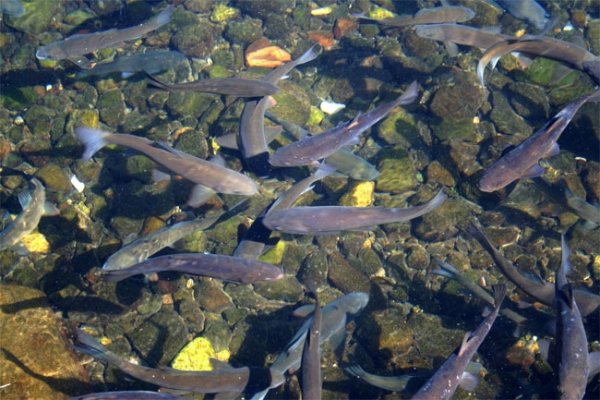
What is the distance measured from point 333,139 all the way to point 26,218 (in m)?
4.33

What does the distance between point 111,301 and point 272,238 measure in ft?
7.71

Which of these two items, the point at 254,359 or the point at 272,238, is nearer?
the point at 254,359

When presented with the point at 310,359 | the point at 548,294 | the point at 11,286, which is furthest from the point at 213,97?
the point at 548,294

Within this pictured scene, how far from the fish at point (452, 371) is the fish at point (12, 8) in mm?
9638

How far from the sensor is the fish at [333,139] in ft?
18.0

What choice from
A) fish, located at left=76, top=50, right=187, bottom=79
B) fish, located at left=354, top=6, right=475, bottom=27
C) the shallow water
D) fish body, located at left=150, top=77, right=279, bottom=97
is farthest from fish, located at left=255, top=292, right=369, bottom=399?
fish, located at left=76, top=50, right=187, bottom=79

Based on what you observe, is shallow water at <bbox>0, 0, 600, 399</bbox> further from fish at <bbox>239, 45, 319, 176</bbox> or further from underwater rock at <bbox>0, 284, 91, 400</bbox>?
fish at <bbox>239, 45, 319, 176</bbox>

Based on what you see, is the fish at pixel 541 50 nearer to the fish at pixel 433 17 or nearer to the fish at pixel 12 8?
the fish at pixel 433 17

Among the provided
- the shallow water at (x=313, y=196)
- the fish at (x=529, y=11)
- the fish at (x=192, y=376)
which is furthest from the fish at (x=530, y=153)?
the fish at (x=529, y=11)

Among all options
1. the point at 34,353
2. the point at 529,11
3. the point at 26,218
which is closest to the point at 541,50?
the point at 529,11

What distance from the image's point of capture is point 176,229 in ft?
19.5

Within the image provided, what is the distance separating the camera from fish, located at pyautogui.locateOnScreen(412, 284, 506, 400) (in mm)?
4305

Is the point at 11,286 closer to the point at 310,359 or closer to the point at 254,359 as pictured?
the point at 254,359

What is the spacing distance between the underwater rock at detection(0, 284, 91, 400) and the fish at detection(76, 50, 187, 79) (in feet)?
13.3
